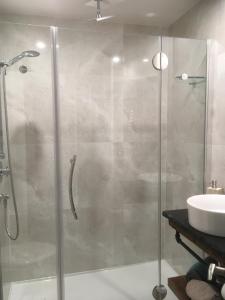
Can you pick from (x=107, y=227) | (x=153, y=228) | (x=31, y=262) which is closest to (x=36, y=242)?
(x=31, y=262)

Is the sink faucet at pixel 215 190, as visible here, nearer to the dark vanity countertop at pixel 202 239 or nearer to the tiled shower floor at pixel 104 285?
the dark vanity countertop at pixel 202 239

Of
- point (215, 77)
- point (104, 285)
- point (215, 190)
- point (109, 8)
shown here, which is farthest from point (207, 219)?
point (109, 8)

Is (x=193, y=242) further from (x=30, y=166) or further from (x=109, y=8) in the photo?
(x=109, y=8)

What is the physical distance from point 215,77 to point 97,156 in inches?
44.3

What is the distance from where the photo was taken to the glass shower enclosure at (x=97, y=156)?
80.5 inches

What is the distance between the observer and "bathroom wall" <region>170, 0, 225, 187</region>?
1.83 meters

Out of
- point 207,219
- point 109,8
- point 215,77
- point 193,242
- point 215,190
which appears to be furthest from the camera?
point 109,8

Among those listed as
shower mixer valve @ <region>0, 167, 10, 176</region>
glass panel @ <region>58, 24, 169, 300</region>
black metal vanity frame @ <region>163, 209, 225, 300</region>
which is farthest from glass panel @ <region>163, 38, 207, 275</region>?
shower mixer valve @ <region>0, 167, 10, 176</region>

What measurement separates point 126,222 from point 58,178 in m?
0.82

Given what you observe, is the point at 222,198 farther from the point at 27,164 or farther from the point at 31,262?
the point at 31,262

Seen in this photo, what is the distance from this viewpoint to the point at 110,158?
2.32 meters

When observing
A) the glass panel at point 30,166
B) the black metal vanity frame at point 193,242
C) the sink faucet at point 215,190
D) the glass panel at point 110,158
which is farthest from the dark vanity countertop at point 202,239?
the glass panel at point 30,166

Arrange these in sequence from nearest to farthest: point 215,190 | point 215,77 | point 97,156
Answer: point 215,190, point 215,77, point 97,156

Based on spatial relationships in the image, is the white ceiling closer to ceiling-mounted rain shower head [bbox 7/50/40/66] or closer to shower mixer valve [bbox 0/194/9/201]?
ceiling-mounted rain shower head [bbox 7/50/40/66]
